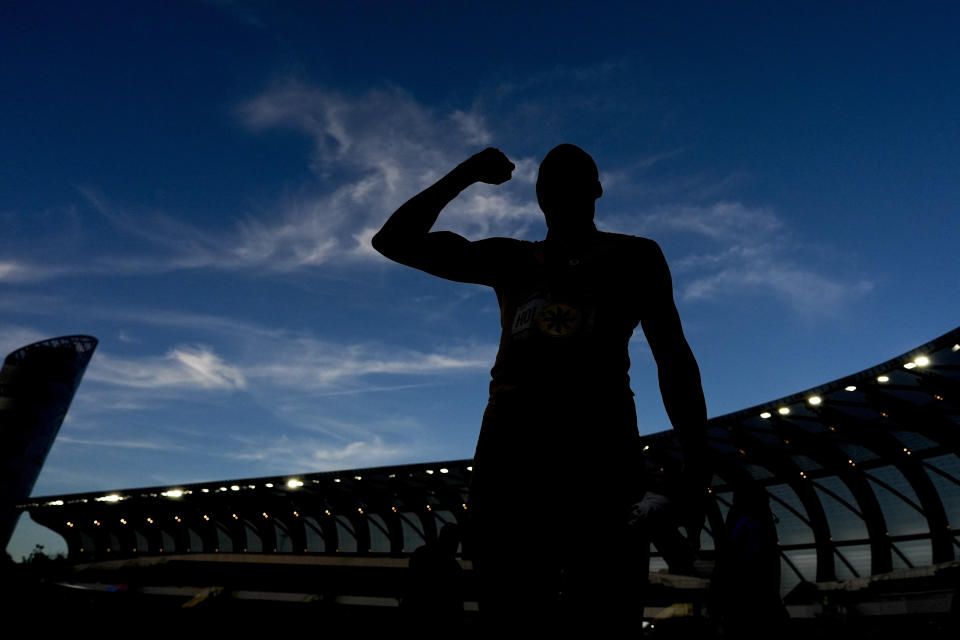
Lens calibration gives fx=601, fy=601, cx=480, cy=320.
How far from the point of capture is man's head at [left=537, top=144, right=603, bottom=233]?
81.0 inches

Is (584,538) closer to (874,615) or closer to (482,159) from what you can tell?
(482,159)

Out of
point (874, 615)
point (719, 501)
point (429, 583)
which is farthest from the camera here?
point (719, 501)

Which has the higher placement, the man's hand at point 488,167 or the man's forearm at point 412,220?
the man's hand at point 488,167

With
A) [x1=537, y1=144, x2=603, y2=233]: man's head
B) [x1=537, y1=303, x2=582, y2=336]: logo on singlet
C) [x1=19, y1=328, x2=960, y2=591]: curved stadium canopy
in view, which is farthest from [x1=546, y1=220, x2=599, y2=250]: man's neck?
[x1=19, y1=328, x2=960, y2=591]: curved stadium canopy

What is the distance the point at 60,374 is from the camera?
66250 millimetres

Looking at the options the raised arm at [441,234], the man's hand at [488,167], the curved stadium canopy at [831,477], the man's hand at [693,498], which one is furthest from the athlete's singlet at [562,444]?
the curved stadium canopy at [831,477]

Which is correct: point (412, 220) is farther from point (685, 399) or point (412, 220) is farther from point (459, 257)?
point (685, 399)

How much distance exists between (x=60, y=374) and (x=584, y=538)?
79838mm

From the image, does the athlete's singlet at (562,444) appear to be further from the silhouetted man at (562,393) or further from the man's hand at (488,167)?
the man's hand at (488,167)

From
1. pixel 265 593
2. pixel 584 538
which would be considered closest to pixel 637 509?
pixel 584 538

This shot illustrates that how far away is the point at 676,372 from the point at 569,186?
721 millimetres

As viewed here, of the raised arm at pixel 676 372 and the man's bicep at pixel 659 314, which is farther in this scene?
the man's bicep at pixel 659 314

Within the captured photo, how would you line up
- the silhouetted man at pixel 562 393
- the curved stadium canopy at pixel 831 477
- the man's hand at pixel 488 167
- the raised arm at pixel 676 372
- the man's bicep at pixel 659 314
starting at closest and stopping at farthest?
the silhouetted man at pixel 562 393 < the raised arm at pixel 676 372 < the man's bicep at pixel 659 314 < the man's hand at pixel 488 167 < the curved stadium canopy at pixel 831 477

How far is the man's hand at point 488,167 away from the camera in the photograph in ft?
6.65
